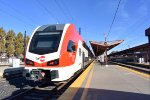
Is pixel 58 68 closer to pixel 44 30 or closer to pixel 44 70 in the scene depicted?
pixel 44 70

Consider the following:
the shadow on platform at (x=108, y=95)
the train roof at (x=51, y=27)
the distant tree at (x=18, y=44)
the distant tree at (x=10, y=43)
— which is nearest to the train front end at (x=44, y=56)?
the train roof at (x=51, y=27)

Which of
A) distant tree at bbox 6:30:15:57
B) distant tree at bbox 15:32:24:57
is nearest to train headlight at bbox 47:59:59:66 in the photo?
distant tree at bbox 6:30:15:57

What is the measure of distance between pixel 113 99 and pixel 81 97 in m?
1.02

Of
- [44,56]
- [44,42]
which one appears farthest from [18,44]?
[44,56]

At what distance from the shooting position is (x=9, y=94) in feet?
40.5

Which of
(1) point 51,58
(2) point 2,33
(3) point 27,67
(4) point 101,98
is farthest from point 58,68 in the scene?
(2) point 2,33

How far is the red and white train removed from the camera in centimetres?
1331

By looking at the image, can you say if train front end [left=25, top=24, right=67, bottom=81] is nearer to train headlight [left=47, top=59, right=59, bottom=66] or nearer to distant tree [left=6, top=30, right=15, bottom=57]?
train headlight [left=47, top=59, right=59, bottom=66]

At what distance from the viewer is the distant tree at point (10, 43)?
264 feet

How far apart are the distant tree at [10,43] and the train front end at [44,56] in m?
67.7

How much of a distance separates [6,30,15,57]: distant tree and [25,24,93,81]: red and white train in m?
67.5

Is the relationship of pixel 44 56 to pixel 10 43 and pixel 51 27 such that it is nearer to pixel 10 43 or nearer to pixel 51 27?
pixel 51 27

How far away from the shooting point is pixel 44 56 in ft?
44.3

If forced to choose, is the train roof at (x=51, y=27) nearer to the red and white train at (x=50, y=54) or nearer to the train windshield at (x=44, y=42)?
the red and white train at (x=50, y=54)
